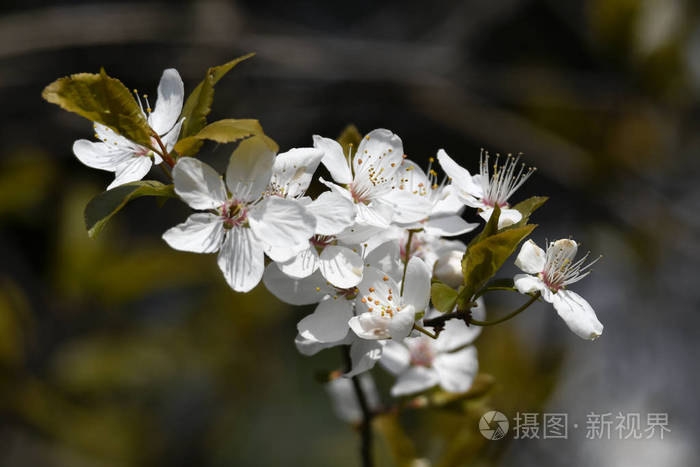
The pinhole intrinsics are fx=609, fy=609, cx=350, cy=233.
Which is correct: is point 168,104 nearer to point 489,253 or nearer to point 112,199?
point 112,199

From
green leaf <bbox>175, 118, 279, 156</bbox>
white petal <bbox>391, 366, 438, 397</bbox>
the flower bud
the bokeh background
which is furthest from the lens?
the bokeh background

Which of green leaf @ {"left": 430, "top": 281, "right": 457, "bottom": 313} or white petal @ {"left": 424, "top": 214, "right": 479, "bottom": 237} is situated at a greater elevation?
white petal @ {"left": 424, "top": 214, "right": 479, "bottom": 237}

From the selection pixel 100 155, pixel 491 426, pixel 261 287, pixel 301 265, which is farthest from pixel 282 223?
pixel 261 287

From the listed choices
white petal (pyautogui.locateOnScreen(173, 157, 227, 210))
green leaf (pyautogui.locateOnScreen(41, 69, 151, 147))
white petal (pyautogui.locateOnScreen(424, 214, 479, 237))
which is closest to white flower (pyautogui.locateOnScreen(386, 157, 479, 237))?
white petal (pyautogui.locateOnScreen(424, 214, 479, 237))

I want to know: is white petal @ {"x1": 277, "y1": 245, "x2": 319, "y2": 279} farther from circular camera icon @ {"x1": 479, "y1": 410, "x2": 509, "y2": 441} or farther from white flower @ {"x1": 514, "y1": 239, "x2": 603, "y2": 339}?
circular camera icon @ {"x1": 479, "y1": 410, "x2": 509, "y2": 441}

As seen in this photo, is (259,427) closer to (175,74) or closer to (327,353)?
(327,353)

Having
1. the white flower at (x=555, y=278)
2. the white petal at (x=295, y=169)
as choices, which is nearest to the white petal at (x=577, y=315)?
the white flower at (x=555, y=278)

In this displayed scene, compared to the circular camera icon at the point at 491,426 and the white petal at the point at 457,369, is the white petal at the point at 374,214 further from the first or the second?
the circular camera icon at the point at 491,426
